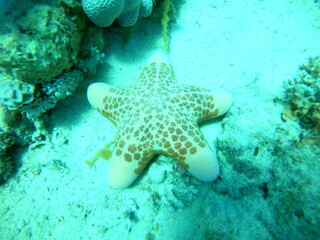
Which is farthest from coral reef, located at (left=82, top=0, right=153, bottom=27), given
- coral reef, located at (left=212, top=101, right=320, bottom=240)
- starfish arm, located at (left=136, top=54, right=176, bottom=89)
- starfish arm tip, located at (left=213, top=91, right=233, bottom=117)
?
coral reef, located at (left=212, top=101, right=320, bottom=240)

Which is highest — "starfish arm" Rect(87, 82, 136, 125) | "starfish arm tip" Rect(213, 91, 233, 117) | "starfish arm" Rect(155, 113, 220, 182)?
"starfish arm tip" Rect(213, 91, 233, 117)

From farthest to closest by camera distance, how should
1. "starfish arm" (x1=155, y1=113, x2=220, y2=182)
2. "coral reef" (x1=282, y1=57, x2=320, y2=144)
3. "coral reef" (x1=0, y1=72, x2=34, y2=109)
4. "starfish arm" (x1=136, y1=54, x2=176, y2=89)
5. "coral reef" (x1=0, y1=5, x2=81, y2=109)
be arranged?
"starfish arm" (x1=136, y1=54, x2=176, y2=89)
"starfish arm" (x1=155, y1=113, x2=220, y2=182)
"coral reef" (x1=0, y1=72, x2=34, y2=109)
"coral reef" (x1=282, y1=57, x2=320, y2=144)
"coral reef" (x1=0, y1=5, x2=81, y2=109)

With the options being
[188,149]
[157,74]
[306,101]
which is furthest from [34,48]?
[306,101]

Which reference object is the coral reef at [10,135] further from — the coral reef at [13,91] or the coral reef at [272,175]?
the coral reef at [272,175]

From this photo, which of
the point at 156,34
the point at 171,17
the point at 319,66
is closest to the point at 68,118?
the point at 156,34

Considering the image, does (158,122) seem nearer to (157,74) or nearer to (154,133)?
(154,133)

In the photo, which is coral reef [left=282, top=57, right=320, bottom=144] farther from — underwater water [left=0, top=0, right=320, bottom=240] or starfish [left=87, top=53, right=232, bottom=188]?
starfish [left=87, top=53, right=232, bottom=188]
